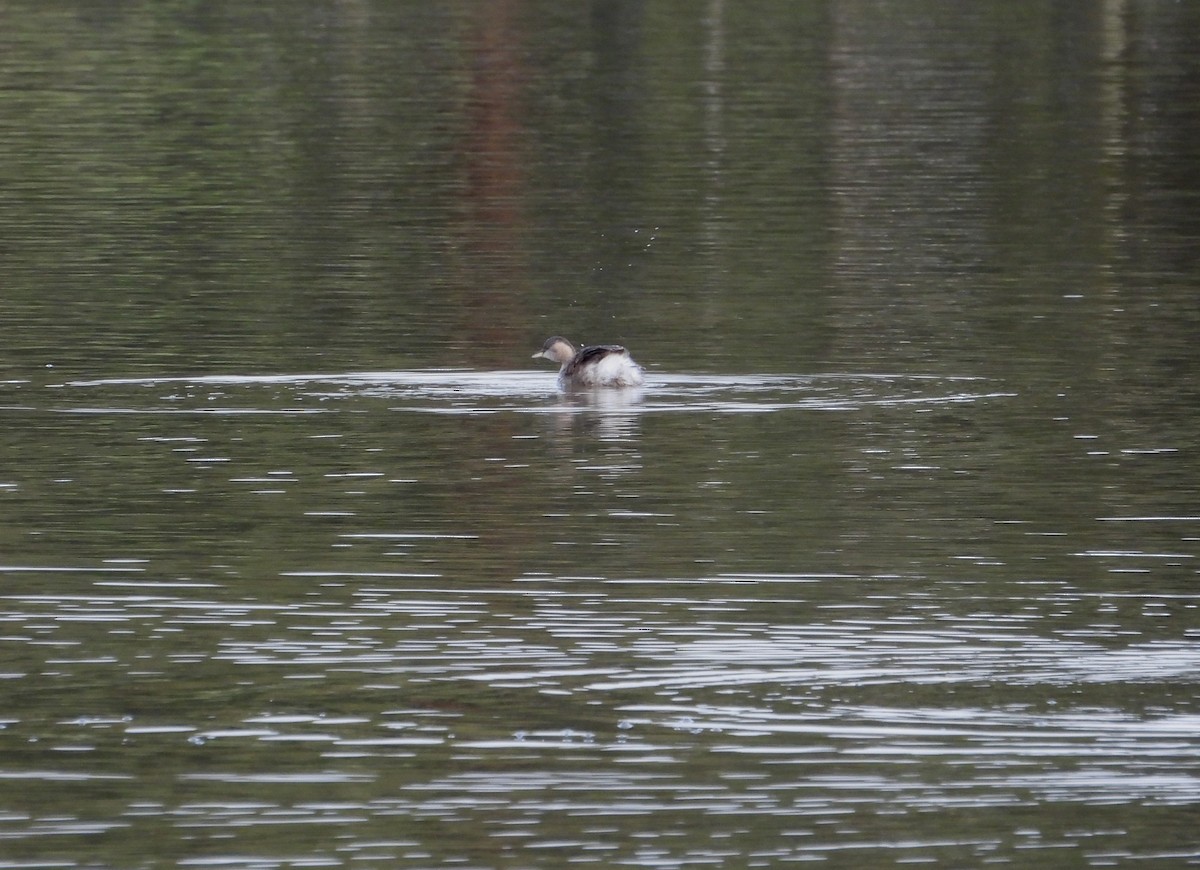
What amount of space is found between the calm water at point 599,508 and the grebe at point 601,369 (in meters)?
0.17

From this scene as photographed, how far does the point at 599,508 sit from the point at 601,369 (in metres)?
3.58

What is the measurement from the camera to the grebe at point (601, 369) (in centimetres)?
1778

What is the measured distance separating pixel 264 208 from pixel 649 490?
14396mm

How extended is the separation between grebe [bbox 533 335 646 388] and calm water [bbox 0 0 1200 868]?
17 cm

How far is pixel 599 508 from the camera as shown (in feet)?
47.0

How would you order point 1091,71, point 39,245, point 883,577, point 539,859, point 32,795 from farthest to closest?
point 1091,71, point 39,245, point 883,577, point 32,795, point 539,859

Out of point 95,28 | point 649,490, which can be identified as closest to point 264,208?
point 649,490

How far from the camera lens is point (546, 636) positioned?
1140 centimetres

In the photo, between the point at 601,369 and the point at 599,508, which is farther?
the point at 601,369

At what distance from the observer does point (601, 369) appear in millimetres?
17812

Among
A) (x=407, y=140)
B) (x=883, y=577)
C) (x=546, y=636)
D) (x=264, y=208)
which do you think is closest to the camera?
(x=546, y=636)

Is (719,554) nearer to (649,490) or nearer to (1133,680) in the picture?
(649,490)

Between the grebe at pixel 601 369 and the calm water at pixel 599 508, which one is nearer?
the calm water at pixel 599 508

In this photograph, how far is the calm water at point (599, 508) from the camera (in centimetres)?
940
